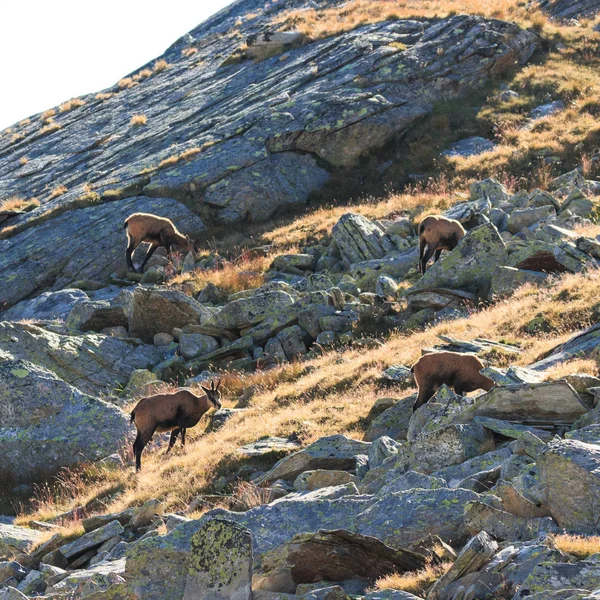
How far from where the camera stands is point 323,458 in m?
12.7

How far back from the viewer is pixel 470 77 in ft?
127

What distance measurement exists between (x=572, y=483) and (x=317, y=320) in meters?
14.4

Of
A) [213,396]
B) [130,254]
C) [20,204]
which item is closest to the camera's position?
[213,396]

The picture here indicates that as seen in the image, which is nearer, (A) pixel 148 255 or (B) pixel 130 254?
(A) pixel 148 255

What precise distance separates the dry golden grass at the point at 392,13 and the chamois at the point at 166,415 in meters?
31.8

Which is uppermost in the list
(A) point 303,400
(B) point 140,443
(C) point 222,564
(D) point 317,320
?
(C) point 222,564

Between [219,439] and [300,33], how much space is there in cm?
3372

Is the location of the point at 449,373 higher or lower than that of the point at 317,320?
higher

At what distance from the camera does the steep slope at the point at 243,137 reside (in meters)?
34.2

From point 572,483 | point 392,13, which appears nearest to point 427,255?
point 572,483

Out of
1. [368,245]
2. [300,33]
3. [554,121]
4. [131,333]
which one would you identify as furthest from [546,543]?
[300,33]

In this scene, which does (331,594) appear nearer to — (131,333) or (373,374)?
(373,374)

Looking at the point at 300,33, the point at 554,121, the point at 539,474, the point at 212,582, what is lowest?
the point at 554,121

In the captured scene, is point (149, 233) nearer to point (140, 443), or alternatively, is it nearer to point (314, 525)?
point (140, 443)
